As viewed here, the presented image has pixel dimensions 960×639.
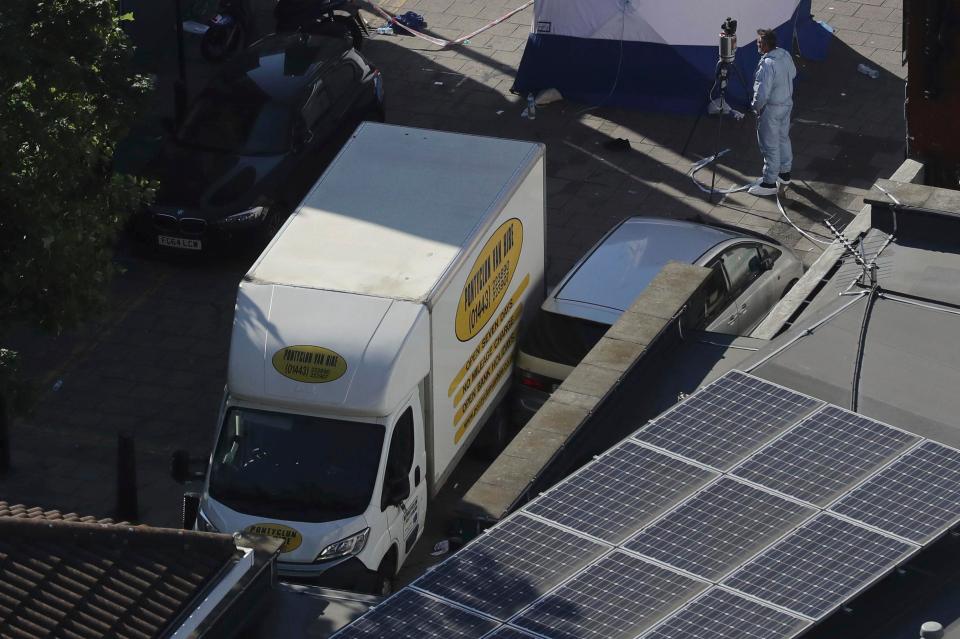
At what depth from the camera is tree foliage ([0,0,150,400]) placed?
11.8 metres

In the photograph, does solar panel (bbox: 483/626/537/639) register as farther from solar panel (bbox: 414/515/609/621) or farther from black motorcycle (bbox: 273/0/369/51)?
black motorcycle (bbox: 273/0/369/51)

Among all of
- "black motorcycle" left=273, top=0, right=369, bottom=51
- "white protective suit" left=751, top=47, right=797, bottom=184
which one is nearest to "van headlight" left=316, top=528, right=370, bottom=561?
"white protective suit" left=751, top=47, right=797, bottom=184

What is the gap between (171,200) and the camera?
1755cm

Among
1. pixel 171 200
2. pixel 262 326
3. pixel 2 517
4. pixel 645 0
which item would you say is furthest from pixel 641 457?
pixel 645 0

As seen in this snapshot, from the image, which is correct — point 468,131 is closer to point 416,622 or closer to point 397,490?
point 397,490

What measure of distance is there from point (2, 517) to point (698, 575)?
3252 mm

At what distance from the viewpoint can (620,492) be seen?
8.33 m

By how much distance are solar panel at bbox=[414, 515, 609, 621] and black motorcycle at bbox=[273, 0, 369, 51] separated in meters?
15.4

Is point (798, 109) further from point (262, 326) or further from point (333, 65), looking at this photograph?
point (262, 326)

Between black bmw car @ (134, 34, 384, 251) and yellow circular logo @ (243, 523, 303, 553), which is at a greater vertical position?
black bmw car @ (134, 34, 384, 251)

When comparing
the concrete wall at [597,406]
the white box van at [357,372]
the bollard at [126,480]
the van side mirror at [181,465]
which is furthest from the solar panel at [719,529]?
the bollard at [126,480]

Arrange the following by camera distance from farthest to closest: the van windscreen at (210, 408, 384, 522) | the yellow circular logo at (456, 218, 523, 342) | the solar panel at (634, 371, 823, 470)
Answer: the yellow circular logo at (456, 218, 523, 342)
the van windscreen at (210, 408, 384, 522)
the solar panel at (634, 371, 823, 470)

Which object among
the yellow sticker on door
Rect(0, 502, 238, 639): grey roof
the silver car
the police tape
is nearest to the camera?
Rect(0, 502, 238, 639): grey roof

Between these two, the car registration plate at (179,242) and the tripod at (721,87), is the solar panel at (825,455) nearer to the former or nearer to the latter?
the car registration plate at (179,242)
